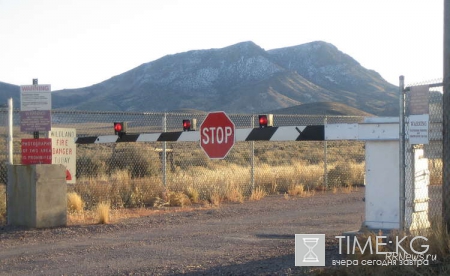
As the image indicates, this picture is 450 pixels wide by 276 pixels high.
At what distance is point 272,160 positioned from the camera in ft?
98.8

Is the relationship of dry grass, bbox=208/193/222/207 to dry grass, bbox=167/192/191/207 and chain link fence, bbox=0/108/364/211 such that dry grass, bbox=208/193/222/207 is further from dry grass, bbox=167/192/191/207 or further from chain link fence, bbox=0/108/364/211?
dry grass, bbox=167/192/191/207

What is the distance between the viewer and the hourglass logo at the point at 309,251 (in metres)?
7.91

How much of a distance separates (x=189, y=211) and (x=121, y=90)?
71.4m

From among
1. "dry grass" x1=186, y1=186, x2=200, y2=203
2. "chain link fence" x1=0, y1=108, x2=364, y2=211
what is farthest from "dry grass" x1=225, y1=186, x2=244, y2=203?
"dry grass" x1=186, y1=186, x2=200, y2=203

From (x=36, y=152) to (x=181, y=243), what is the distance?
3602mm

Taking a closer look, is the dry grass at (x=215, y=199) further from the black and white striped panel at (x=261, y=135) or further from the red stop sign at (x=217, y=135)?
the red stop sign at (x=217, y=135)

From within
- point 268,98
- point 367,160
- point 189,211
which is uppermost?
point 268,98

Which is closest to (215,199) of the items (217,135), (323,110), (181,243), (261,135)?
→ (261,135)

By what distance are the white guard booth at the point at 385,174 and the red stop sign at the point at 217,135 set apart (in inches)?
72.0

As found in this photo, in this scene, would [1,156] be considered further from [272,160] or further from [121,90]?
[121,90]

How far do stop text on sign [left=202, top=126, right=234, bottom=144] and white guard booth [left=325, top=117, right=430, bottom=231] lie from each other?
1.84 metres

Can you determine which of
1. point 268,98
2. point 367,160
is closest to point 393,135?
point 367,160

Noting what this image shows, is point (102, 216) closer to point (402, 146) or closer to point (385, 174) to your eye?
point (385, 174)

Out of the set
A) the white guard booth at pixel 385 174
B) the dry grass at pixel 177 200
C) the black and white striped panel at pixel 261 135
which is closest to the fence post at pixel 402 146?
the white guard booth at pixel 385 174
